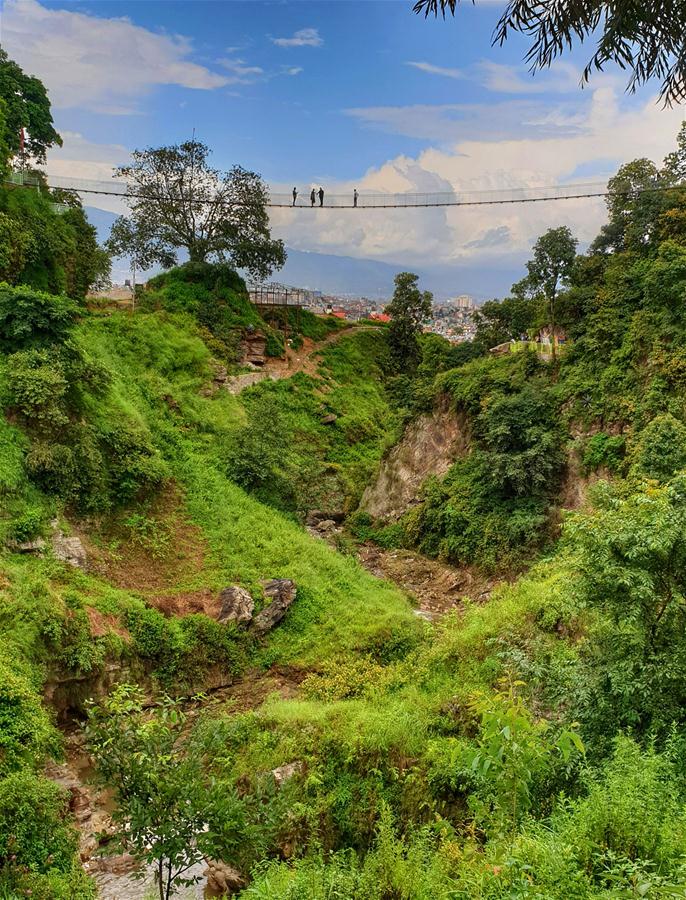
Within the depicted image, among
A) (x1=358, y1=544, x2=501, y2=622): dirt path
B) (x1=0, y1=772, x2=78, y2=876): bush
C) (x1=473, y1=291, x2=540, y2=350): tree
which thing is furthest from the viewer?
(x1=473, y1=291, x2=540, y2=350): tree

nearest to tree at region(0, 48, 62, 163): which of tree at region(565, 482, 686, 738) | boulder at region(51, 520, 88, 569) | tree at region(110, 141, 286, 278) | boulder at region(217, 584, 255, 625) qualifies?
tree at region(110, 141, 286, 278)

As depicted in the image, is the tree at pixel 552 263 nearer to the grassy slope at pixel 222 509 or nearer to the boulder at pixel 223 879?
the grassy slope at pixel 222 509

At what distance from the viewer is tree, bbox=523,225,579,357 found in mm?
22125

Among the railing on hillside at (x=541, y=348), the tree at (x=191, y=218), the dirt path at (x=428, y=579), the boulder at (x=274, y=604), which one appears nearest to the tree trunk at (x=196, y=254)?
the tree at (x=191, y=218)

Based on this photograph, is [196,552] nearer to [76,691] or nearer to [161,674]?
[161,674]

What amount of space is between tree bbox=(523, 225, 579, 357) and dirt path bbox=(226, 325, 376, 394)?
15.6m

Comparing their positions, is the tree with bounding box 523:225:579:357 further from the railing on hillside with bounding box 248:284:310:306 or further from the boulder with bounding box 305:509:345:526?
the railing on hillside with bounding box 248:284:310:306

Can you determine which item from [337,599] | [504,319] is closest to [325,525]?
[337,599]

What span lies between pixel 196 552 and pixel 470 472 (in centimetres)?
1155

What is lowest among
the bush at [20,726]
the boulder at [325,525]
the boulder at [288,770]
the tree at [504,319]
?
the boulder at [288,770]

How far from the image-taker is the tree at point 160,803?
5316mm

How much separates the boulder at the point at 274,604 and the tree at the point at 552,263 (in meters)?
14.7

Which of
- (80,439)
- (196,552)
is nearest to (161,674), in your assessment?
(196,552)

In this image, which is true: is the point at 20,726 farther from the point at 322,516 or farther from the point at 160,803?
the point at 322,516
